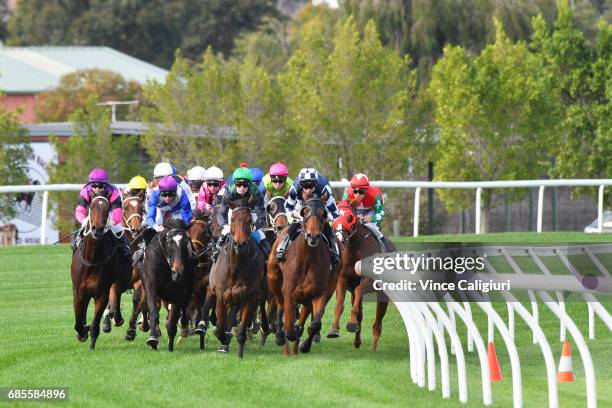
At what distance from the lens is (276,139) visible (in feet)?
119

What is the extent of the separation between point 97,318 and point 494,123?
20.9m

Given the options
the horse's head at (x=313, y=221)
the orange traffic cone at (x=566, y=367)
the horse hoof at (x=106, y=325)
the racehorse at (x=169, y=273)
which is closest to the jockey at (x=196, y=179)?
the horse hoof at (x=106, y=325)

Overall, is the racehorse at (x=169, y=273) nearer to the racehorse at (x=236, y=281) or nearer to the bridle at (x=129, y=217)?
the racehorse at (x=236, y=281)

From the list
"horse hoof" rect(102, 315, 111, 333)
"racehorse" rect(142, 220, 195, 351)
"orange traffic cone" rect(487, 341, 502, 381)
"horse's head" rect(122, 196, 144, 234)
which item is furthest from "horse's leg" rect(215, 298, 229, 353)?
"orange traffic cone" rect(487, 341, 502, 381)

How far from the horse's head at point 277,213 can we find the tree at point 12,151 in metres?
19.0

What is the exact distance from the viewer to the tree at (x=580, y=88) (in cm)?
3312

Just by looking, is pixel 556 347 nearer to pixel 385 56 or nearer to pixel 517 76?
pixel 517 76

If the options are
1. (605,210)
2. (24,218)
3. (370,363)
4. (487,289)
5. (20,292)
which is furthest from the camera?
(24,218)

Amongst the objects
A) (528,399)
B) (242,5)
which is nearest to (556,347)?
(528,399)

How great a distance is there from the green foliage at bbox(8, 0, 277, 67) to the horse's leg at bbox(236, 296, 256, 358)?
59.5 meters

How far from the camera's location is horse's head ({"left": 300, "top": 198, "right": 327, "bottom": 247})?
13070 millimetres

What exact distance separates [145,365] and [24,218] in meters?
22.9

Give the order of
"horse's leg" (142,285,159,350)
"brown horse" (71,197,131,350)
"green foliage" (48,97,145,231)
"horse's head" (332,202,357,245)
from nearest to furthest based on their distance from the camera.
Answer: "horse's leg" (142,285,159,350), "brown horse" (71,197,131,350), "horse's head" (332,202,357,245), "green foliage" (48,97,145,231)

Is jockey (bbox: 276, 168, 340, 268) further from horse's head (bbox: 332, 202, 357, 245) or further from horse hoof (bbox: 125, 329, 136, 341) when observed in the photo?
horse hoof (bbox: 125, 329, 136, 341)
